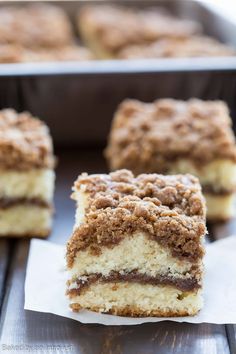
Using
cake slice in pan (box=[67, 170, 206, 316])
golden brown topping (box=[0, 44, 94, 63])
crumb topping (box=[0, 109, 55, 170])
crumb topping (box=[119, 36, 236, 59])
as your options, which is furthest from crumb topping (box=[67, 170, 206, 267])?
crumb topping (box=[119, 36, 236, 59])

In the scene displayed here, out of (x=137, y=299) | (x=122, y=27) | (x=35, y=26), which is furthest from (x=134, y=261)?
(x=35, y=26)

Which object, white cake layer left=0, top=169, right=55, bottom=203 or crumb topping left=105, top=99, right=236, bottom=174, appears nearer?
white cake layer left=0, top=169, right=55, bottom=203

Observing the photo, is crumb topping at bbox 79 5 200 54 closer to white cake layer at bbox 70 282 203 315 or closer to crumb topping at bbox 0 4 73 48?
crumb topping at bbox 0 4 73 48

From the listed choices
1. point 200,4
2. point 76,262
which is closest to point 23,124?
point 76,262

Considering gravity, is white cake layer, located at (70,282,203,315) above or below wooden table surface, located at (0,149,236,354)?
above

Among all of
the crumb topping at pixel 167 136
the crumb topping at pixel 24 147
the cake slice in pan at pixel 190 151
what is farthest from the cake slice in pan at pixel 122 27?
the crumb topping at pixel 24 147

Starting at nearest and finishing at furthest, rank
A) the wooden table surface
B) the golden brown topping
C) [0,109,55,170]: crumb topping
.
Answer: the wooden table surface
[0,109,55,170]: crumb topping
the golden brown topping

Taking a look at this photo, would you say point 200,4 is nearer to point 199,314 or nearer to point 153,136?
point 153,136
